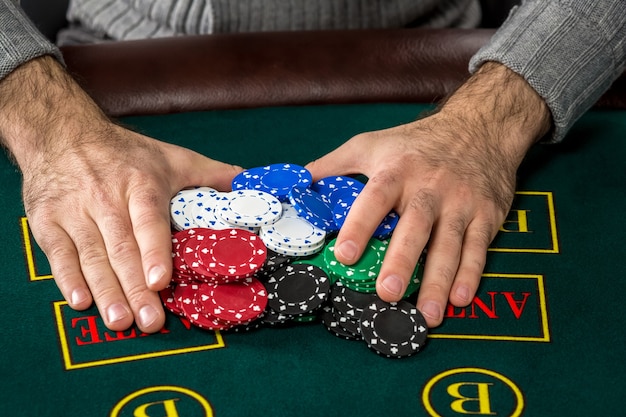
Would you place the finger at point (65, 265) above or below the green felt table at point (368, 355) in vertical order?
above

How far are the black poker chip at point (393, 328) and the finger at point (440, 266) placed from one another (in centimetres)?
2

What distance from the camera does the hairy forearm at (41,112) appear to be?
6.39 ft

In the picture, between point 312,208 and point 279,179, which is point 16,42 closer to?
point 279,179

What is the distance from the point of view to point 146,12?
2.70 meters

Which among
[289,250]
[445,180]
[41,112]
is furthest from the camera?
[41,112]

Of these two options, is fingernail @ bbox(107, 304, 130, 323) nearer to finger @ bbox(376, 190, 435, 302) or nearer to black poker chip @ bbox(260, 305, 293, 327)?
black poker chip @ bbox(260, 305, 293, 327)

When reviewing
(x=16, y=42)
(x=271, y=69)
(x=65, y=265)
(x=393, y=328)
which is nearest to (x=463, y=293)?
(x=393, y=328)

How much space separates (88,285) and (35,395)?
28cm

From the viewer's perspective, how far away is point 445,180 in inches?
71.8

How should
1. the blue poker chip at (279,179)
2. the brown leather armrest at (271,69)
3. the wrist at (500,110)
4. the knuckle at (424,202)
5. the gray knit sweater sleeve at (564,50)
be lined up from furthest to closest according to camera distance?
1. the brown leather armrest at (271,69)
2. the gray knit sweater sleeve at (564,50)
3. the wrist at (500,110)
4. the blue poker chip at (279,179)
5. the knuckle at (424,202)

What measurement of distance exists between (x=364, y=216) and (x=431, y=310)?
22 centimetres

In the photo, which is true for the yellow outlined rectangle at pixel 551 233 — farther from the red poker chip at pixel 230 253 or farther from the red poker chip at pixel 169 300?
the red poker chip at pixel 169 300

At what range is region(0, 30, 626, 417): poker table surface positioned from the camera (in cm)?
140

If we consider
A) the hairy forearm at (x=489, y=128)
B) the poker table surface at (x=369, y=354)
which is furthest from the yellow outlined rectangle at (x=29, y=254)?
the hairy forearm at (x=489, y=128)
